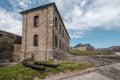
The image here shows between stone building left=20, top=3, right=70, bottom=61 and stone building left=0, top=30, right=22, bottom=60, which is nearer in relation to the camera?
stone building left=20, top=3, right=70, bottom=61

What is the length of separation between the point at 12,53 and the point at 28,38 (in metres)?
3.26

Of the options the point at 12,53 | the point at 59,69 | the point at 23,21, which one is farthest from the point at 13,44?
the point at 59,69

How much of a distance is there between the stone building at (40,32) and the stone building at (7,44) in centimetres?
177

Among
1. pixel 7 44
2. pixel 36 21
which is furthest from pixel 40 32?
pixel 7 44

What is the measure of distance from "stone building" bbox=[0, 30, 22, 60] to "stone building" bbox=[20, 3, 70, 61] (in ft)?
5.81

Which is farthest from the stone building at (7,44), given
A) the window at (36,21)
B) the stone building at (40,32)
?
the window at (36,21)

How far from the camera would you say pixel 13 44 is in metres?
17.6

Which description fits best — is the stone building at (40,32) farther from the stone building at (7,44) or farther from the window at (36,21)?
the stone building at (7,44)

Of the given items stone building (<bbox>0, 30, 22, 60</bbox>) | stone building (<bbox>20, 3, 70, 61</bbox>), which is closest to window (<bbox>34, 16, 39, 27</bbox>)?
stone building (<bbox>20, 3, 70, 61</bbox>)

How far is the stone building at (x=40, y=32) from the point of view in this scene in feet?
50.6

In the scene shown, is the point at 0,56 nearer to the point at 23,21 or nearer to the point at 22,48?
the point at 22,48

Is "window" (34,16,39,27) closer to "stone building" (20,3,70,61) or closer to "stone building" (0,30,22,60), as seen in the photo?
"stone building" (20,3,70,61)

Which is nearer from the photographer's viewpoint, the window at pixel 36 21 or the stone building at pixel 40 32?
the stone building at pixel 40 32

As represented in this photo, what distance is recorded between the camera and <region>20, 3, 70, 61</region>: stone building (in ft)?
50.6
